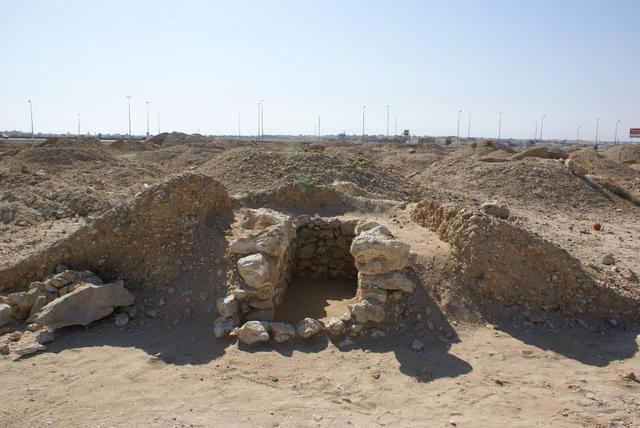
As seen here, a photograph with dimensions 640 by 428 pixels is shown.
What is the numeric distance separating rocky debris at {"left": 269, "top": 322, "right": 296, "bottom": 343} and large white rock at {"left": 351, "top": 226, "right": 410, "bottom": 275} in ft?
4.53

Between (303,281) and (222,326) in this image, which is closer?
(222,326)

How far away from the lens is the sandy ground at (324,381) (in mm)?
4660

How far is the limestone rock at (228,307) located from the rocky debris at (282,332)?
59 centimetres

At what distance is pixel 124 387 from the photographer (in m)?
5.12

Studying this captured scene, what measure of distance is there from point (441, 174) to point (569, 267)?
A: 51.0ft

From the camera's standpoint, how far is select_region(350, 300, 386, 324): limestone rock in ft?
20.6

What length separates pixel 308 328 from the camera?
20.2ft

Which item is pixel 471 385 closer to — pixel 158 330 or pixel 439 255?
pixel 439 255

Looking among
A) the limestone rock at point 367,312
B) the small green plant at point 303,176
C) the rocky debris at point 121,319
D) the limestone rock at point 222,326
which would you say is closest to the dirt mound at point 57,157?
the small green plant at point 303,176

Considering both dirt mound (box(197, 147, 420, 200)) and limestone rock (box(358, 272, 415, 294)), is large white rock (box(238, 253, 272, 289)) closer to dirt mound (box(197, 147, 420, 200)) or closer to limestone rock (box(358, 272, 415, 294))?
limestone rock (box(358, 272, 415, 294))

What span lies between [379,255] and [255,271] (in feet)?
5.83

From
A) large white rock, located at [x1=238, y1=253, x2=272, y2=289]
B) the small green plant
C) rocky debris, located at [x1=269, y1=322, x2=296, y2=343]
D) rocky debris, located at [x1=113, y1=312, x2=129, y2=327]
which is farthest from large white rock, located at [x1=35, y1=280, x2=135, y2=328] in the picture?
the small green plant

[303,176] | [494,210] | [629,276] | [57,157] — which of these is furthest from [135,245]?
[57,157]

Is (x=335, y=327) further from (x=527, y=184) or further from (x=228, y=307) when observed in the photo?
(x=527, y=184)
